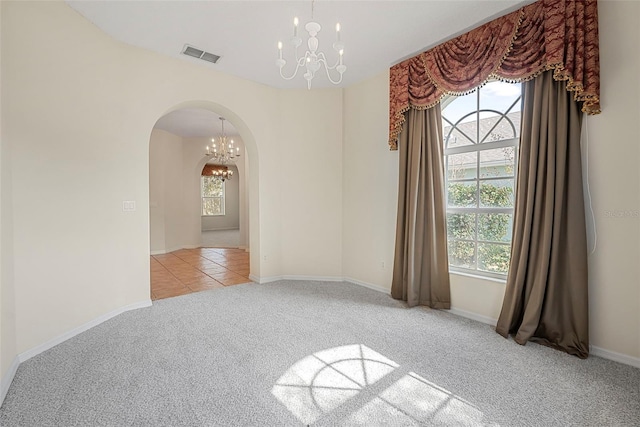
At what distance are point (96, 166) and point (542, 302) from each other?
4.29m

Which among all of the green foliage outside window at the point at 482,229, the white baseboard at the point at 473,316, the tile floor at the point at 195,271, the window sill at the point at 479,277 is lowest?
the tile floor at the point at 195,271

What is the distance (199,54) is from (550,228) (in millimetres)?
4038

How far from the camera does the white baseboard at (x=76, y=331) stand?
2.33 meters

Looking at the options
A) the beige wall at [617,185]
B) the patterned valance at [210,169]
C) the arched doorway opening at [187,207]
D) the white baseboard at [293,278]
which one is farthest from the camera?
the patterned valance at [210,169]

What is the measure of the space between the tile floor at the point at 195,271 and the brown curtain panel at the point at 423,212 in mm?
2548

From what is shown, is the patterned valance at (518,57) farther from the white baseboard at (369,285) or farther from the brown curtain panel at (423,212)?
the white baseboard at (369,285)

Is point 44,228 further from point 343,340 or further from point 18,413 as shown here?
point 343,340

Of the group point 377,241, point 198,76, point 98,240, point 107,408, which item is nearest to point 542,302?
point 377,241

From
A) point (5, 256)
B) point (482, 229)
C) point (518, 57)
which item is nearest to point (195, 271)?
point (5, 256)

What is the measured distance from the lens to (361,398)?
1861 mm

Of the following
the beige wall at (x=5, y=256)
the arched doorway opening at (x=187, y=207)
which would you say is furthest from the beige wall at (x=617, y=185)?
the beige wall at (x=5, y=256)

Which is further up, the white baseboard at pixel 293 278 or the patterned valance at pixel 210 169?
the patterned valance at pixel 210 169

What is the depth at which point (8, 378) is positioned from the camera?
1.97 meters

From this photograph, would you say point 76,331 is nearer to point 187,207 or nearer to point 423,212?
point 423,212
